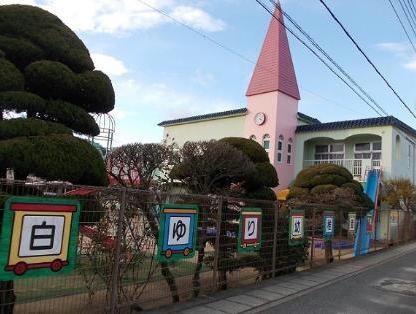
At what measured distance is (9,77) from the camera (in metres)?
6.32

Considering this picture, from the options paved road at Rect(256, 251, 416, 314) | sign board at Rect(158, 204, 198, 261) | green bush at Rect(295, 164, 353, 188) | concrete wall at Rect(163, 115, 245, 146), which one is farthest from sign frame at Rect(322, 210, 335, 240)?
concrete wall at Rect(163, 115, 245, 146)

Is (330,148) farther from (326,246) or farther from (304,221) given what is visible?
Answer: (304,221)

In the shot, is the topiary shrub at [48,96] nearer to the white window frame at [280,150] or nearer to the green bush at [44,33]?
the green bush at [44,33]

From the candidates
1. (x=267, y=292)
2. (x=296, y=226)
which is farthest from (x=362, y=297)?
(x=296, y=226)

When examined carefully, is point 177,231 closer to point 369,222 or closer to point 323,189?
point 323,189

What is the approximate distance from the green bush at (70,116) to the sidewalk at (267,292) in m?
2.93

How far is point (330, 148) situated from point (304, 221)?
63.4ft

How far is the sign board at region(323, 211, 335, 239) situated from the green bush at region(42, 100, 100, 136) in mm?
7275

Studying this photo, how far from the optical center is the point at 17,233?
449cm

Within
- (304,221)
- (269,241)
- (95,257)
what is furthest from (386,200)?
(95,257)

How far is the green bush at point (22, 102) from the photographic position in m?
6.25

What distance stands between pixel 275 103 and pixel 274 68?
88.9 inches

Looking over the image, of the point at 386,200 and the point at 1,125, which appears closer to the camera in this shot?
the point at 1,125

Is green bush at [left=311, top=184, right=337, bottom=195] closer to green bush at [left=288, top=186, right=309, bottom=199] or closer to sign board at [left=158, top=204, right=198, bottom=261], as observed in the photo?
green bush at [left=288, top=186, right=309, bottom=199]
